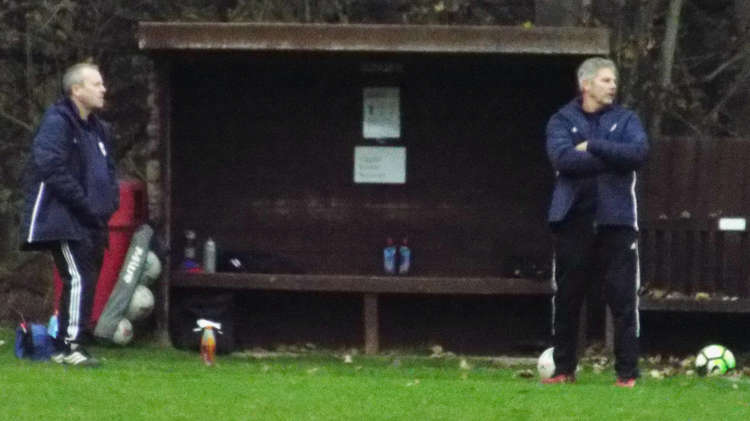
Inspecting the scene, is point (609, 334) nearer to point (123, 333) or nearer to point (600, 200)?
point (123, 333)

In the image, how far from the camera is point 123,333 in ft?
45.3

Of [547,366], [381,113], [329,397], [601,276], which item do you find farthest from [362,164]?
[329,397]

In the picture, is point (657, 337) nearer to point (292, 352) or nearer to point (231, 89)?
point (292, 352)

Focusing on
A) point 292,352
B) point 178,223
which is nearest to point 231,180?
point 178,223

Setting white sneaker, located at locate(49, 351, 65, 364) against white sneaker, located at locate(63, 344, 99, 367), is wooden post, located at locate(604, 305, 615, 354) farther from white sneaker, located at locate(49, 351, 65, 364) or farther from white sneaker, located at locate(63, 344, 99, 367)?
white sneaker, located at locate(49, 351, 65, 364)

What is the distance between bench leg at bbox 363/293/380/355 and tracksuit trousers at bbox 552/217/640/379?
3.69 metres

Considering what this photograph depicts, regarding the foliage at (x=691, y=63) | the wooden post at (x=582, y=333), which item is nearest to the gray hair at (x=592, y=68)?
the wooden post at (x=582, y=333)

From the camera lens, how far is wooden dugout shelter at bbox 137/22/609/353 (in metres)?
14.8

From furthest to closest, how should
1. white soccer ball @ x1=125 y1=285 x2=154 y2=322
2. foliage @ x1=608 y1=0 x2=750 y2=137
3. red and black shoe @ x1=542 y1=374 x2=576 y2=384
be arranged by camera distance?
1. foliage @ x1=608 y1=0 x2=750 y2=137
2. white soccer ball @ x1=125 y1=285 x2=154 y2=322
3. red and black shoe @ x1=542 y1=374 x2=576 y2=384

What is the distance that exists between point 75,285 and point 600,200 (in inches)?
137

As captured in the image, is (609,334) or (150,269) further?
(609,334)

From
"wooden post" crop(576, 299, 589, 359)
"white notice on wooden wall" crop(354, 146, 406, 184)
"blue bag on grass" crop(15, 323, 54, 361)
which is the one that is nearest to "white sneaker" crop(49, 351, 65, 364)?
"blue bag on grass" crop(15, 323, 54, 361)

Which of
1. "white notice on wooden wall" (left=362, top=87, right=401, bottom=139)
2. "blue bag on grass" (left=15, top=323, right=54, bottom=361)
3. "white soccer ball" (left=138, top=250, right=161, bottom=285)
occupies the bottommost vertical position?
"blue bag on grass" (left=15, top=323, right=54, bottom=361)

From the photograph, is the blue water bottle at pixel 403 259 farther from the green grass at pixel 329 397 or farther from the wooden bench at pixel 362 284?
the green grass at pixel 329 397
